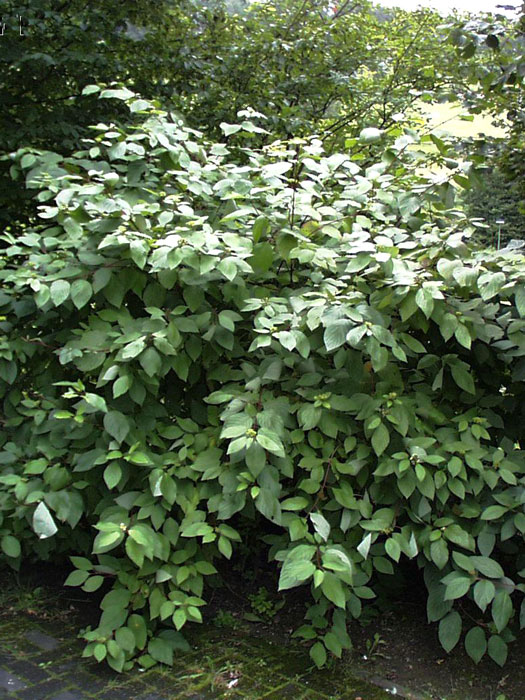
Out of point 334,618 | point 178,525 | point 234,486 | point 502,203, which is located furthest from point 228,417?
point 502,203

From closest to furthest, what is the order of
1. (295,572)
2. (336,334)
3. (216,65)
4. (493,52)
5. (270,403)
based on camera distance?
(295,572), (336,334), (270,403), (493,52), (216,65)

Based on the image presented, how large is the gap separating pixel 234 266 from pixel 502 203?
13841mm

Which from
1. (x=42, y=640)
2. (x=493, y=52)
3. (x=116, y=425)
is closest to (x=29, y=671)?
(x=42, y=640)

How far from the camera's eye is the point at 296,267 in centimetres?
316

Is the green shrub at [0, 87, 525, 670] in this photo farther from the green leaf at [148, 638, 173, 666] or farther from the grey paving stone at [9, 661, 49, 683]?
the grey paving stone at [9, 661, 49, 683]

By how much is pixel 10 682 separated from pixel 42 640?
13.0 inches

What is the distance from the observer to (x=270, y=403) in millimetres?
2672

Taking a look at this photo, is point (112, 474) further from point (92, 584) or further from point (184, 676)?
point (184, 676)

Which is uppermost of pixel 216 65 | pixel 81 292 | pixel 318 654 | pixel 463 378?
pixel 216 65

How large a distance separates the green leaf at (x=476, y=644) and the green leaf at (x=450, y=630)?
0.04m

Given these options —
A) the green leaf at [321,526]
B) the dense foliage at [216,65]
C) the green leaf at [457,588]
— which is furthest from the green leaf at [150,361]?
the dense foliage at [216,65]

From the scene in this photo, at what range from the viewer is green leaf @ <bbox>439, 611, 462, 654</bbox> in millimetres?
2445

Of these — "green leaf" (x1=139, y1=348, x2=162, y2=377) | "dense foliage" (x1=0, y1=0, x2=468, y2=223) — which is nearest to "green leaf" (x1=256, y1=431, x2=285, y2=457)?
"green leaf" (x1=139, y1=348, x2=162, y2=377)

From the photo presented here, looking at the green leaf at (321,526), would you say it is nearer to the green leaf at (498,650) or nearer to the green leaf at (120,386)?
the green leaf at (498,650)
